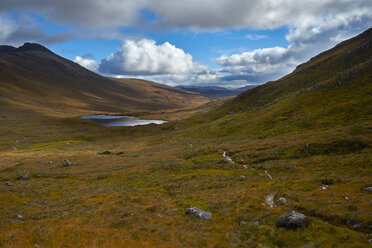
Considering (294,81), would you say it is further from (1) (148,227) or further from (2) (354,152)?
(1) (148,227)

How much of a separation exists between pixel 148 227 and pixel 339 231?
51.2 ft

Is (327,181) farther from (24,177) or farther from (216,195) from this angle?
(24,177)

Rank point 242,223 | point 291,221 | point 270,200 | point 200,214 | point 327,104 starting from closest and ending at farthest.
A: point 291,221 → point 242,223 → point 200,214 → point 270,200 → point 327,104

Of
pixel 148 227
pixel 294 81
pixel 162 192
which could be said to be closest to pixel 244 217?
pixel 148 227

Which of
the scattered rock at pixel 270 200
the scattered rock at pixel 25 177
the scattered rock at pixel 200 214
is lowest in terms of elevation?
the scattered rock at pixel 25 177

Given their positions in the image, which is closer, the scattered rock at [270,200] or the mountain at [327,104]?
the scattered rock at [270,200]

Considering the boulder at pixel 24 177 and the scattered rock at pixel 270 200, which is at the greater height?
the scattered rock at pixel 270 200

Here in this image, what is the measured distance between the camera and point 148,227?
19.9 meters

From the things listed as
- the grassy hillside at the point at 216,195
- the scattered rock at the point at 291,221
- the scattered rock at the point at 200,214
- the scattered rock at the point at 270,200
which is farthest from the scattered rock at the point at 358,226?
the scattered rock at the point at 200,214

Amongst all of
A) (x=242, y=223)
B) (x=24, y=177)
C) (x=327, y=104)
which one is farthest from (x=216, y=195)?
(x=327, y=104)

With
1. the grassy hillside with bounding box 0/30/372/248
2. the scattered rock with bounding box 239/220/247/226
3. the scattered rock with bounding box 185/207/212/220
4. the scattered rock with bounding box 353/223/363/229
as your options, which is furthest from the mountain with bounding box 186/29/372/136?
the scattered rock with bounding box 185/207/212/220

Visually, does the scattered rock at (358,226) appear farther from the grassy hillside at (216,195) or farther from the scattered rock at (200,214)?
the scattered rock at (200,214)

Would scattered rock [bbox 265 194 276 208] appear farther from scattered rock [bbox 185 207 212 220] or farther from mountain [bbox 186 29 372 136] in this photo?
mountain [bbox 186 29 372 136]

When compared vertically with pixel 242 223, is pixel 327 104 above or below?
above
